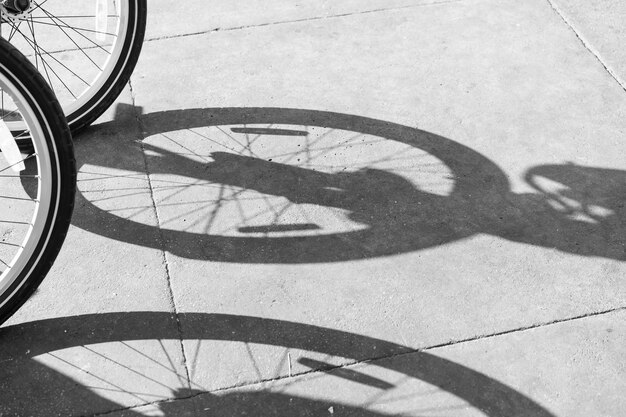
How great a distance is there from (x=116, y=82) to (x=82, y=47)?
741 millimetres

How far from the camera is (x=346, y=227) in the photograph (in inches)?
150

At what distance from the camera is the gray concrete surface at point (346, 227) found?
10.4 ft

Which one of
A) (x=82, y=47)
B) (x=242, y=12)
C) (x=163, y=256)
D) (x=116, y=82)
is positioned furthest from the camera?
(x=242, y=12)

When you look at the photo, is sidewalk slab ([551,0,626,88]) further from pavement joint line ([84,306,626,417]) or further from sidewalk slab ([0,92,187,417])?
sidewalk slab ([0,92,187,417])

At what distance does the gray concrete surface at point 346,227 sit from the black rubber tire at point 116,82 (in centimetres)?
9

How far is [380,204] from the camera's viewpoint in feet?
12.9

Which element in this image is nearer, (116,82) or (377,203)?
(377,203)

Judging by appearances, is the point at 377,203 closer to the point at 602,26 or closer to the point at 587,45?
the point at 587,45

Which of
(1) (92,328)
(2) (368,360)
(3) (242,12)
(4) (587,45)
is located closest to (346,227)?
(2) (368,360)

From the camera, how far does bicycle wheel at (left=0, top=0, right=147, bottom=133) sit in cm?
414

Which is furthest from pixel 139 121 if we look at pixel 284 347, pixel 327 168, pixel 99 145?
pixel 284 347

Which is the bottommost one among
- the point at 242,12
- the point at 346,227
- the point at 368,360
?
the point at 368,360

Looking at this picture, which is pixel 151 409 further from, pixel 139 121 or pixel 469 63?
pixel 469 63

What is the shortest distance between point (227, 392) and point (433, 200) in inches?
54.7
